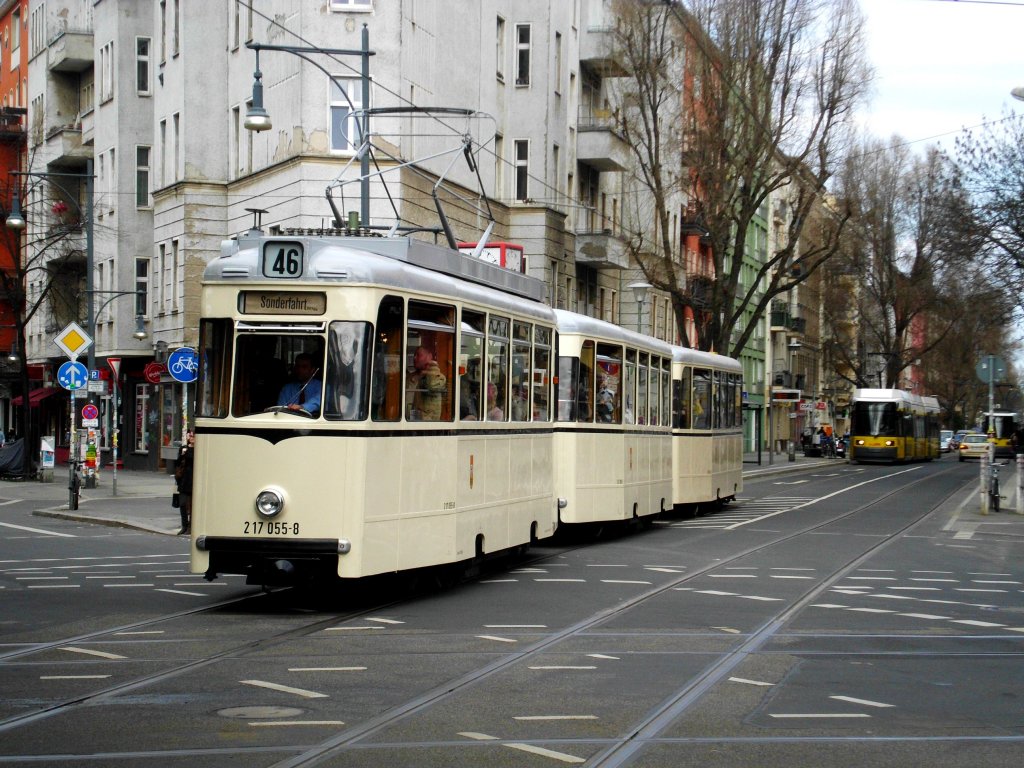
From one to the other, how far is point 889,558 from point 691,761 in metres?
12.8

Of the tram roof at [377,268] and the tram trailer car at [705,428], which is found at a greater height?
the tram roof at [377,268]

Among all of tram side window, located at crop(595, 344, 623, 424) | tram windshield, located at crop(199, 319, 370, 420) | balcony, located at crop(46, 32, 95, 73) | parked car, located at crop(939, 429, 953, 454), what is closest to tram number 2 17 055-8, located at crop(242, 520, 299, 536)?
tram windshield, located at crop(199, 319, 370, 420)

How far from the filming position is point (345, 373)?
1245cm

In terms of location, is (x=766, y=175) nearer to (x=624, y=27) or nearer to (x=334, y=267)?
(x=624, y=27)

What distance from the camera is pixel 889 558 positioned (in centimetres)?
A: 1923

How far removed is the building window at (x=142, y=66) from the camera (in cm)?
4878

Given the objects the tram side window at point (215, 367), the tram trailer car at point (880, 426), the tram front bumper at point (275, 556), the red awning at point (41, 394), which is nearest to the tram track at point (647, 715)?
the tram front bumper at point (275, 556)

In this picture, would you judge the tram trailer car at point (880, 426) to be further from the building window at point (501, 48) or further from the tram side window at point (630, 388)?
the tram side window at point (630, 388)

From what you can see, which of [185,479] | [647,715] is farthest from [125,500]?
[647,715]

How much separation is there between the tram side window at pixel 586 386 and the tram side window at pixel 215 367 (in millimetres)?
8139

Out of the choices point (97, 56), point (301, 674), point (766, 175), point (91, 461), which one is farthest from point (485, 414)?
point (97, 56)

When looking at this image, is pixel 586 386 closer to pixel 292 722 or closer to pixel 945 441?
pixel 292 722

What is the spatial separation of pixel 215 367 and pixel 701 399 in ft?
52.8

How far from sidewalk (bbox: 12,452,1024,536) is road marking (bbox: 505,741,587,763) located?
55.3ft
